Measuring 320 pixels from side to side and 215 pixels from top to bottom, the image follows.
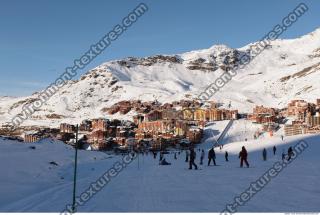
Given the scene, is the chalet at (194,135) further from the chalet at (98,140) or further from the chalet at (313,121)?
the chalet at (313,121)

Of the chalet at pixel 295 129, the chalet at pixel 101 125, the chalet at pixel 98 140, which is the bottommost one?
the chalet at pixel 98 140

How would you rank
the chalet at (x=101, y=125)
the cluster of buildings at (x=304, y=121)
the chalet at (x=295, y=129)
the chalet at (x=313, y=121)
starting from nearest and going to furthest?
the cluster of buildings at (x=304, y=121)
the chalet at (x=295, y=129)
the chalet at (x=313, y=121)
the chalet at (x=101, y=125)

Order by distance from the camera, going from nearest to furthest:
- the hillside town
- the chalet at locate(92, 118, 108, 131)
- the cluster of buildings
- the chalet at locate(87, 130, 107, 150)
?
the cluster of buildings → the hillside town → the chalet at locate(87, 130, 107, 150) → the chalet at locate(92, 118, 108, 131)

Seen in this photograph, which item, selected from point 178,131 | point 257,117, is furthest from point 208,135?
point 257,117

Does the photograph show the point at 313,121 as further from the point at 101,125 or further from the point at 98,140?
the point at 101,125

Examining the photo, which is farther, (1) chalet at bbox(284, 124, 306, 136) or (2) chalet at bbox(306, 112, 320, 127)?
(2) chalet at bbox(306, 112, 320, 127)

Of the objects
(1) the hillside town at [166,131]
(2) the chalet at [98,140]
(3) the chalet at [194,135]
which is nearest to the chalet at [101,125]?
(1) the hillside town at [166,131]

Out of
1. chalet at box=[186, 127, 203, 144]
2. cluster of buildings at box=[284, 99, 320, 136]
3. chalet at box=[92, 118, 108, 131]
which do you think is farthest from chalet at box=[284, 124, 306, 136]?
chalet at box=[92, 118, 108, 131]

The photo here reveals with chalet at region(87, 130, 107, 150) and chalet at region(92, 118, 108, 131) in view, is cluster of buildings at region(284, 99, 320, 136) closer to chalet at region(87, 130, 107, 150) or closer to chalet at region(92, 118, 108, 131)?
chalet at region(87, 130, 107, 150)

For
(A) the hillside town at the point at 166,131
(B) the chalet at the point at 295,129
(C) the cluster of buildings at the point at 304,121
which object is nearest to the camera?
(C) the cluster of buildings at the point at 304,121

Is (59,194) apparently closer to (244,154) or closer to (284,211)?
(284,211)

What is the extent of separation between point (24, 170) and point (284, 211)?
18624 mm

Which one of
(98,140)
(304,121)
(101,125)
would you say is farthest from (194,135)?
(101,125)

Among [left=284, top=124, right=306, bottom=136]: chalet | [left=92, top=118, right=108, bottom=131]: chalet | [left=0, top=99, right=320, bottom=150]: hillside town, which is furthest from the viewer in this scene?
[left=92, top=118, right=108, bottom=131]: chalet
